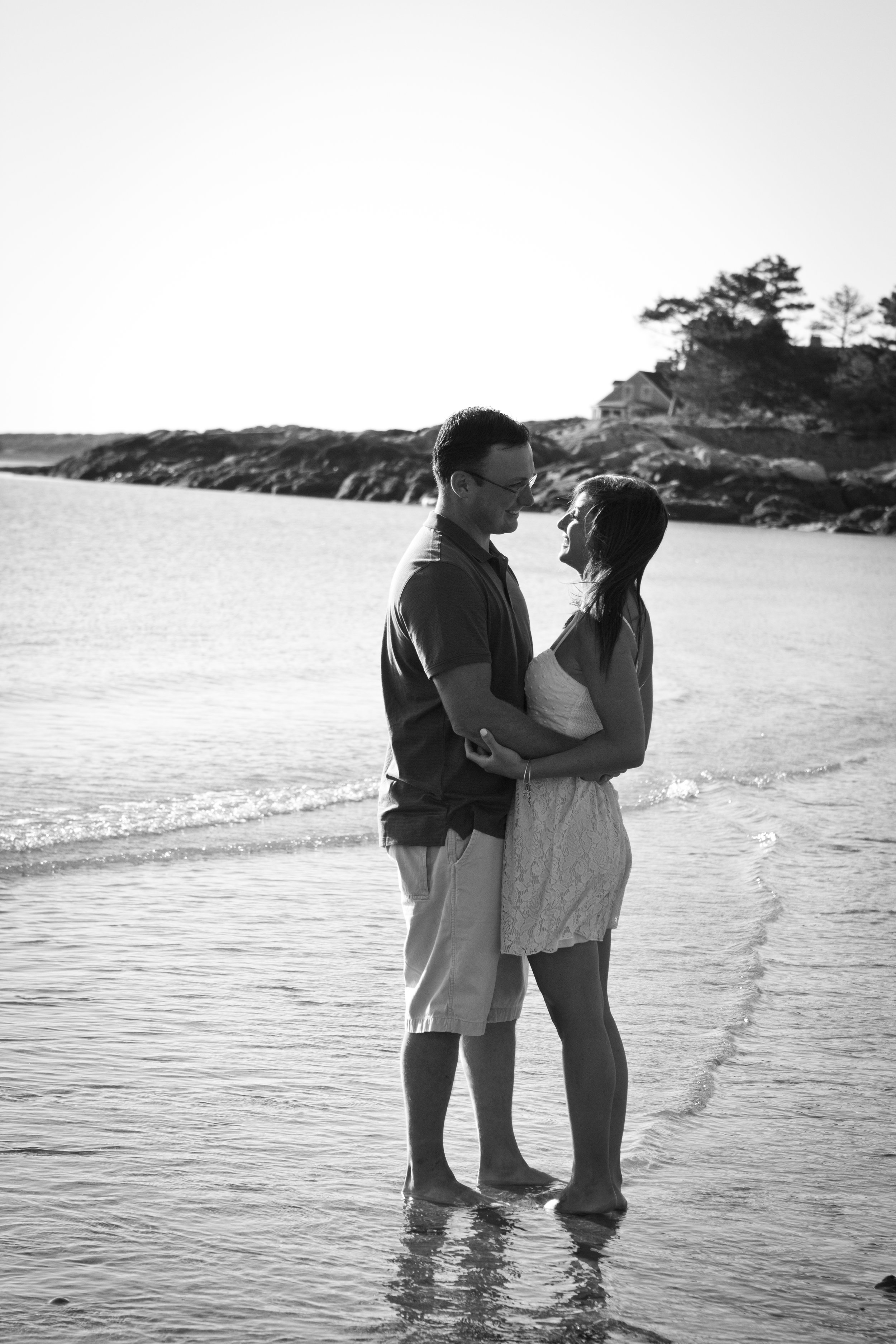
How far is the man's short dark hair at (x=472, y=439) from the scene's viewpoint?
3367mm

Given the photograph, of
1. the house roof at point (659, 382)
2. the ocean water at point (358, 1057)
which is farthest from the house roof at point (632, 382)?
the ocean water at point (358, 1057)

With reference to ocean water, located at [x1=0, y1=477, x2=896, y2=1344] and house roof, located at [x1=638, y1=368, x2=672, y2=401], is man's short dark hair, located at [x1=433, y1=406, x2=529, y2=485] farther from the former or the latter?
house roof, located at [x1=638, y1=368, x2=672, y2=401]

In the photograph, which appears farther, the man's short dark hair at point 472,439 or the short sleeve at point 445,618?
the man's short dark hair at point 472,439

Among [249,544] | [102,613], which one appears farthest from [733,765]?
[249,544]

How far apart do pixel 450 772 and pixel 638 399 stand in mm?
109815

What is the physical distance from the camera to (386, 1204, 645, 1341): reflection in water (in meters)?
2.90

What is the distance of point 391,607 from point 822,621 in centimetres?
2234

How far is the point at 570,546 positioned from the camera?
11.4 feet

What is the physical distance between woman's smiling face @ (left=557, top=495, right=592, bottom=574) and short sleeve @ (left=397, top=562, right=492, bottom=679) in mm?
302

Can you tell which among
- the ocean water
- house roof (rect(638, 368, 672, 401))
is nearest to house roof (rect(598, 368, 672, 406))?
house roof (rect(638, 368, 672, 401))

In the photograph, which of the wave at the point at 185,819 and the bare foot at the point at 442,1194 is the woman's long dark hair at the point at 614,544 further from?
the wave at the point at 185,819

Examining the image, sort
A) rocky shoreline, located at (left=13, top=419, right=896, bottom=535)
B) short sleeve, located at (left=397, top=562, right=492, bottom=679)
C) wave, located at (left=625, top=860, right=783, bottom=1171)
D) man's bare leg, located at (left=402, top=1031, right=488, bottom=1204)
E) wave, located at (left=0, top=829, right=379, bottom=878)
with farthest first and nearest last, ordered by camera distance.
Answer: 1. rocky shoreline, located at (left=13, top=419, right=896, bottom=535)
2. wave, located at (left=0, top=829, right=379, bottom=878)
3. wave, located at (left=625, top=860, right=783, bottom=1171)
4. man's bare leg, located at (left=402, top=1031, right=488, bottom=1204)
5. short sleeve, located at (left=397, top=562, right=492, bottom=679)

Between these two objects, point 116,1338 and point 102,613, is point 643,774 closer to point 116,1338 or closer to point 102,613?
point 116,1338

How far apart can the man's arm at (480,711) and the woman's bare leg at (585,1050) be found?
0.53 metres
